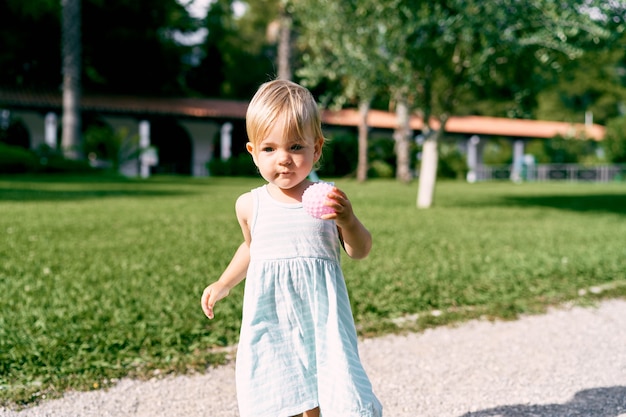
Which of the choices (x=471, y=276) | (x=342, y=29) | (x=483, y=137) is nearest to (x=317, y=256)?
(x=471, y=276)

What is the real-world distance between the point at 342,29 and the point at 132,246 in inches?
329

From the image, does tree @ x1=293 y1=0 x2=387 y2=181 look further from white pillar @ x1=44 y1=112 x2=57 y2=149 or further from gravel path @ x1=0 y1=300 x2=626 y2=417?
white pillar @ x1=44 y1=112 x2=57 y2=149

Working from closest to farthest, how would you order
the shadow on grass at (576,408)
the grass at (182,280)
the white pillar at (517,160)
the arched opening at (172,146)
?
the shadow on grass at (576,408), the grass at (182,280), the arched opening at (172,146), the white pillar at (517,160)

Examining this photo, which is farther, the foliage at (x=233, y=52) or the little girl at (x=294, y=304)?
the foliage at (x=233, y=52)

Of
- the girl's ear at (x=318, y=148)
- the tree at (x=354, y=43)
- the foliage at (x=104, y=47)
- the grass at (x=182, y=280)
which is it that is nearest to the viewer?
the girl's ear at (x=318, y=148)

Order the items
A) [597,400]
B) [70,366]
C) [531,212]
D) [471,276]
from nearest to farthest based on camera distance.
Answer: [597,400] < [70,366] < [471,276] < [531,212]

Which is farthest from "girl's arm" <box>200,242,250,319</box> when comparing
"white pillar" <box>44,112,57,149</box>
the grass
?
"white pillar" <box>44,112,57,149</box>

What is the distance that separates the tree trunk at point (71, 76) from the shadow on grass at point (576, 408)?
23.3 metres

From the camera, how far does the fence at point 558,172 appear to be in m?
35.8

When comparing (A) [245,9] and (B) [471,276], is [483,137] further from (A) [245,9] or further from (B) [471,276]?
(B) [471,276]

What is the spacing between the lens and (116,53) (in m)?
32.4

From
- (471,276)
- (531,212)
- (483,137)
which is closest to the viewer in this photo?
(471,276)

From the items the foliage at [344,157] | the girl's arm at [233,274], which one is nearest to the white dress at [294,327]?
the girl's arm at [233,274]

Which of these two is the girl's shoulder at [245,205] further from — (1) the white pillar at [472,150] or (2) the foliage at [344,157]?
(1) the white pillar at [472,150]
